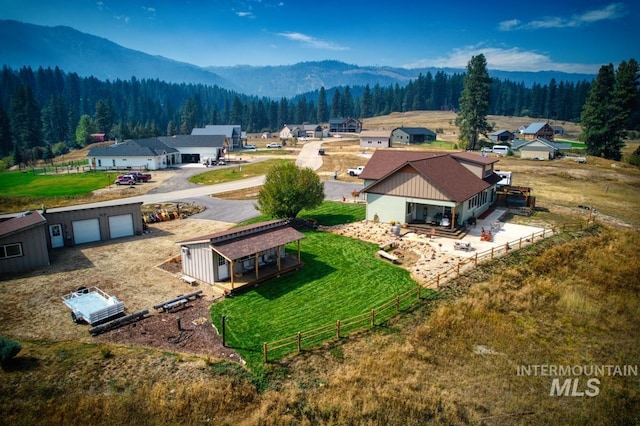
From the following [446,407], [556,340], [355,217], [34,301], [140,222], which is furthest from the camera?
[355,217]

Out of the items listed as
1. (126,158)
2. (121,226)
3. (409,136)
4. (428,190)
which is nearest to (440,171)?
(428,190)

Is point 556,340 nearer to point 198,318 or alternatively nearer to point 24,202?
point 198,318

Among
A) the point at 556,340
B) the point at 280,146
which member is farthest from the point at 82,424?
the point at 280,146

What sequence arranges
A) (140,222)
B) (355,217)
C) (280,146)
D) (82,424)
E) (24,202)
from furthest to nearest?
(280,146) → (24,202) → (355,217) → (140,222) → (82,424)

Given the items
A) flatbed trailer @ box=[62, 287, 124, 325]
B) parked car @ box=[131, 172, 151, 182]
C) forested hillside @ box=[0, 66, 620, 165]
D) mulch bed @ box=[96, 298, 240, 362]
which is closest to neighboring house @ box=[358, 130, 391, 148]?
parked car @ box=[131, 172, 151, 182]

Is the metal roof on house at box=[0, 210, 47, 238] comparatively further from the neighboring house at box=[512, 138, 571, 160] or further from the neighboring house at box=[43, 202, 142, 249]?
the neighboring house at box=[512, 138, 571, 160]

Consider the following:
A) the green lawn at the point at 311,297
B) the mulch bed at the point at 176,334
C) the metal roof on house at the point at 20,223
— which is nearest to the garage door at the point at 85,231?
the metal roof on house at the point at 20,223

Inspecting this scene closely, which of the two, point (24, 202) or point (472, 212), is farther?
point (24, 202)

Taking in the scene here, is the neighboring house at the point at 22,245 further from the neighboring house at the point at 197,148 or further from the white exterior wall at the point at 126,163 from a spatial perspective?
the neighboring house at the point at 197,148
